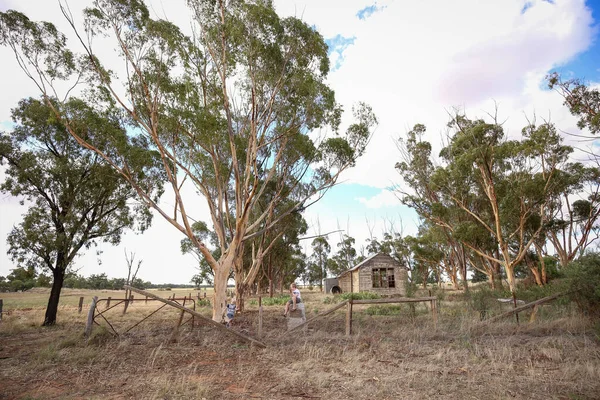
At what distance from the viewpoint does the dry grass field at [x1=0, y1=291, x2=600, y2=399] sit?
4832 mm

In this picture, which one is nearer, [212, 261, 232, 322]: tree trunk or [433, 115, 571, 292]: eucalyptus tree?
[212, 261, 232, 322]: tree trunk

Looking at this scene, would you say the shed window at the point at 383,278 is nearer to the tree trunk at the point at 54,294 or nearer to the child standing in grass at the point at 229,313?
the child standing in grass at the point at 229,313

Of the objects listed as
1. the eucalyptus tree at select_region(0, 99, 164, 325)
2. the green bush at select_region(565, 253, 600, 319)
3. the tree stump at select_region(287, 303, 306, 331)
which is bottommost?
the tree stump at select_region(287, 303, 306, 331)

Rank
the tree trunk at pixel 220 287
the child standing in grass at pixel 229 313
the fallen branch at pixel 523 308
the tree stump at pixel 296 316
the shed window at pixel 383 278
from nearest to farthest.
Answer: the fallen branch at pixel 523 308 → the tree stump at pixel 296 316 → the child standing in grass at pixel 229 313 → the tree trunk at pixel 220 287 → the shed window at pixel 383 278

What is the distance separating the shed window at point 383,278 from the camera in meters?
30.8

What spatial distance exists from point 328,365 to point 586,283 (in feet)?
24.8

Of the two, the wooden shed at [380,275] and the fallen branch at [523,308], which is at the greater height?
the wooden shed at [380,275]

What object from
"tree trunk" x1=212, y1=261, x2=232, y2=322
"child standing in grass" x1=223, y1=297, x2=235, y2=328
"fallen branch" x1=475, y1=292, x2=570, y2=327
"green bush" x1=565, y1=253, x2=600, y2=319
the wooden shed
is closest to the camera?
"green bush" x1=565, y1=253, x2=600, y2=319

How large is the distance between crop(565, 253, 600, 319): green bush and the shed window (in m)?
A: 22.3

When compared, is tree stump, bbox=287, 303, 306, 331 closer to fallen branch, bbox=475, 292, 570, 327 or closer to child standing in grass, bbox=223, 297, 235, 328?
child standing in grass, bbox=223, 297, 235, 328

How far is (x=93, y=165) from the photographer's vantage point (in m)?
14.9

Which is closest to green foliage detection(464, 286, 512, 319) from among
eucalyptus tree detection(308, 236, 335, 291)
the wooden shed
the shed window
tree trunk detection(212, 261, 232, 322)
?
tree trunk detection(212, 261, 232, 322)

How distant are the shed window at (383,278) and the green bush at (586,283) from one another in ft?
73.1

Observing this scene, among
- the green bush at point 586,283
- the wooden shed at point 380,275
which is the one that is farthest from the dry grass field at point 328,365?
the wooden shed at point 380,275
